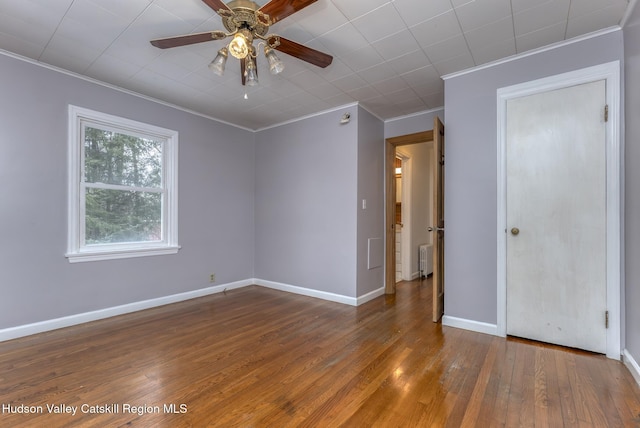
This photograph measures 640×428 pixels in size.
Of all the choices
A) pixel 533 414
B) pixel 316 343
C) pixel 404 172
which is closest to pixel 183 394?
pixel 316 343

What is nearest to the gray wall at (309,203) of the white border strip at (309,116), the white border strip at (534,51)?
the white border strip at (309,116)

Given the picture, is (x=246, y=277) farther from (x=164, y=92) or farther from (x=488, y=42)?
(x=488, y=42)

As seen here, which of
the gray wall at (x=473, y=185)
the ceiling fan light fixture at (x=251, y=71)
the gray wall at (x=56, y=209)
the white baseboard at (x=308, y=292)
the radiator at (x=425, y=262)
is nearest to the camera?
the ceiling fan light fixture at (x=251, y=71)

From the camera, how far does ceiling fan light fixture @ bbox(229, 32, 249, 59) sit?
5.92ft

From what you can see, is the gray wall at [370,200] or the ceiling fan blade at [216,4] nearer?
the ceiling fan blade at [216,4]

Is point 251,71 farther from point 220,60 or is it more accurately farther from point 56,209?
point 56,209

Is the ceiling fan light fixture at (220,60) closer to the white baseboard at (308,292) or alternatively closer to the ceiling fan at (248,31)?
the ceiling fan at (248,31)

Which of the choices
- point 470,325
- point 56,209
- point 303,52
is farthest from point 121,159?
point 470,325

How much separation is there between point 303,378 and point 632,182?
8.77ft

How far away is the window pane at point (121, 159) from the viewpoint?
3.18m

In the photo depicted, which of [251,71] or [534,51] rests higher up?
[534,51]

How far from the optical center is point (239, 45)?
71.3 inches

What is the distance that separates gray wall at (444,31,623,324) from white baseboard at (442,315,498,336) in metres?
0.04

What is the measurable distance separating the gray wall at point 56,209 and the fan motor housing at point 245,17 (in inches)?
88.7
